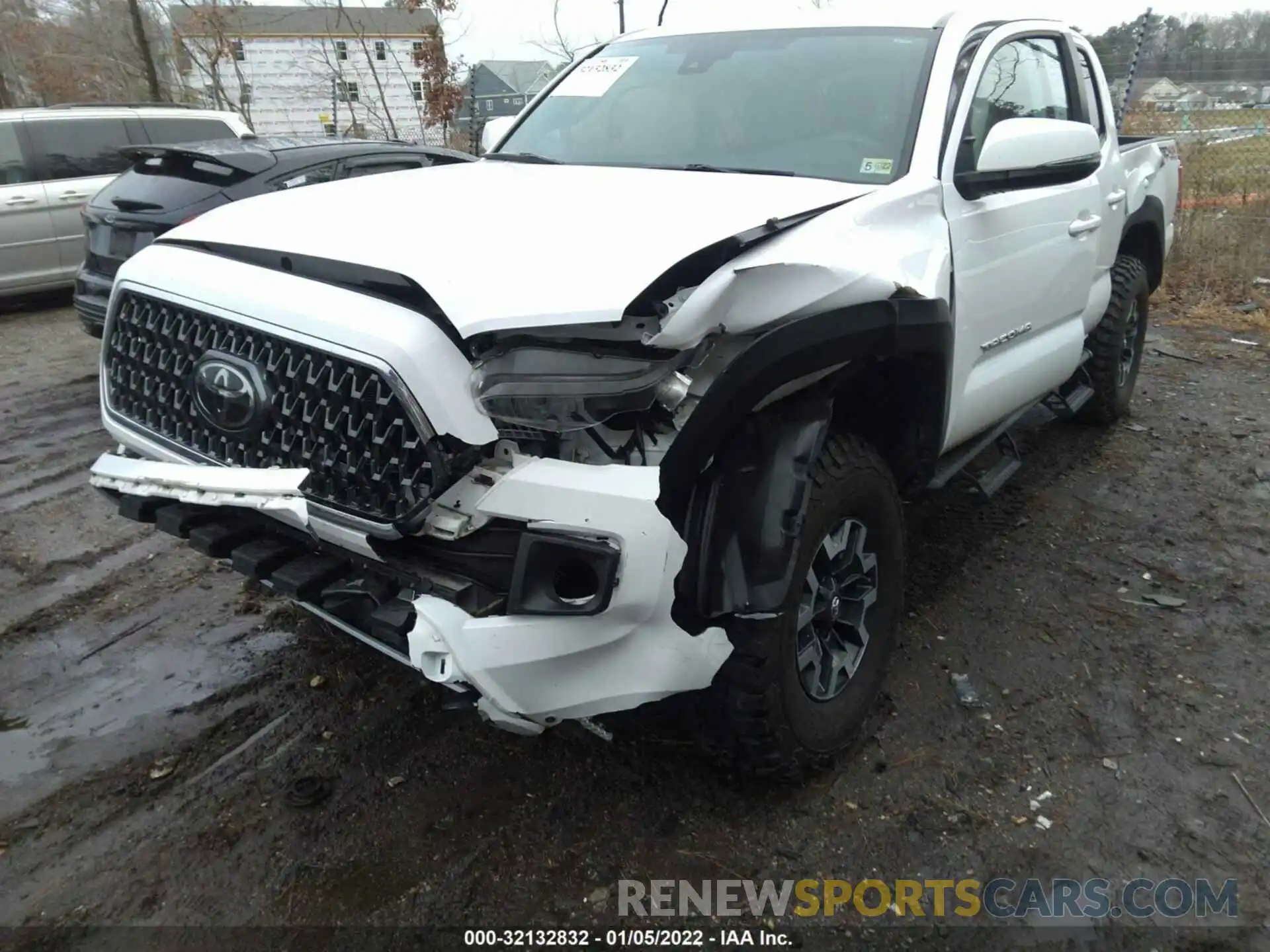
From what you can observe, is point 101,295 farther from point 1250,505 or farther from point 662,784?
point 1250,505

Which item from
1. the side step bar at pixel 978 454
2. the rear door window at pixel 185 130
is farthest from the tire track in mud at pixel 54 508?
the rear door window at pixel 185 130

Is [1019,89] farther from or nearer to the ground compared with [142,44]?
nearer to the ground

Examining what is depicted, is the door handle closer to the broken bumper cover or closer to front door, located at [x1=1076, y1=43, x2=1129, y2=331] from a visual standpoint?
front door, located at [x1=1076, y1=43, x2=1129, y2=331]

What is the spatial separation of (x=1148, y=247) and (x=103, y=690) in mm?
5418

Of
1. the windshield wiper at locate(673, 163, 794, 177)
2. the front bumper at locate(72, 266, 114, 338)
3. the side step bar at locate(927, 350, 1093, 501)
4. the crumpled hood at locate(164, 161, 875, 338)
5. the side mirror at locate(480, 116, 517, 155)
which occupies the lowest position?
the side step bar at locate(927, 350, 1093, 501)

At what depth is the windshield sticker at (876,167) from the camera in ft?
8.95

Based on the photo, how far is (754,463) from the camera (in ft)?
6.95

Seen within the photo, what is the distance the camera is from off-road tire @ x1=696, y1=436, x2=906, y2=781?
7.07 ft

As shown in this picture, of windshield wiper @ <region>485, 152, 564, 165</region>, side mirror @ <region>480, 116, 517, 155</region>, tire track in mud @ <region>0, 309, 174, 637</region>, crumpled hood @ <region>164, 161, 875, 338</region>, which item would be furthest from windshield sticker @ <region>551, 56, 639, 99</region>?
tire track in mud @ <region>0, 309, 174, 637</region>

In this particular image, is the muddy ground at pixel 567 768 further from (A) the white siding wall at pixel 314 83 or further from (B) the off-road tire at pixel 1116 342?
(A) the white siding wall at pixel 314 83

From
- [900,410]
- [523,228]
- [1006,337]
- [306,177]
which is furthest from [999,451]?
[306,177]

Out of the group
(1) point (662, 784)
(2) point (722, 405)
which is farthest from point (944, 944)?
(2) point (722, 405)

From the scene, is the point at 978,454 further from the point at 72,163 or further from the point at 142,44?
the point at 142,44

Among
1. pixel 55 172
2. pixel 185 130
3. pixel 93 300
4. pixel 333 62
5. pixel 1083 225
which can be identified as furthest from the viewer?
pixel 333 62
